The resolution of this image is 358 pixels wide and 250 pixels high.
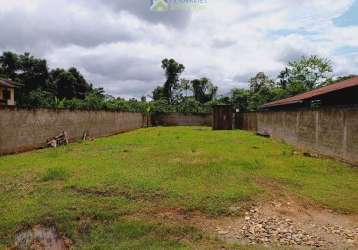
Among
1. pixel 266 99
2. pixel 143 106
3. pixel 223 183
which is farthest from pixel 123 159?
pixel 266 99

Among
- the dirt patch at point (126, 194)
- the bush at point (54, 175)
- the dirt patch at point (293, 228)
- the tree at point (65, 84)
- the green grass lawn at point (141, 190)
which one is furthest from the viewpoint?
the tree at point (65, 84)

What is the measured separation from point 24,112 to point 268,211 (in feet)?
33.5

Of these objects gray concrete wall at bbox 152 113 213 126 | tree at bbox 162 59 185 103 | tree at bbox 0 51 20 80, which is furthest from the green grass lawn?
tree at bbox 162 59 185 103

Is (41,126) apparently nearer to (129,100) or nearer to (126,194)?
(126,194)

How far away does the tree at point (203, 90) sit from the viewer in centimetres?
4634

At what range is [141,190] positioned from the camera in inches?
239

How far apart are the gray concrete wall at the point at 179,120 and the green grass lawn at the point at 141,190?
25.1 meters

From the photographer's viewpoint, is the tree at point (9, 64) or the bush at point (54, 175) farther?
the tree at point (9, 64)

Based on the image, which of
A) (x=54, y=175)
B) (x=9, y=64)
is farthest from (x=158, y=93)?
(x=54, y=175)

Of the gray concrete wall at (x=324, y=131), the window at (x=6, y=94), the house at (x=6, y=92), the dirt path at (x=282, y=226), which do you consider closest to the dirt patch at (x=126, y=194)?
the dirt path at (x=282, y=226)

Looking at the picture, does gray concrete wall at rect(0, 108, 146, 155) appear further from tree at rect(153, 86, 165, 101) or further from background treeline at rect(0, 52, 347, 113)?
tree at rect(153, 86, 165, 101)

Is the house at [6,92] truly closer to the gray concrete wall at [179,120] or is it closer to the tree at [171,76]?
the gray concrete wall at [179,120]

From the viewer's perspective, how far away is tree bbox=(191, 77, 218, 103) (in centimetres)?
4634

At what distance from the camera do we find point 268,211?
5105 mm
